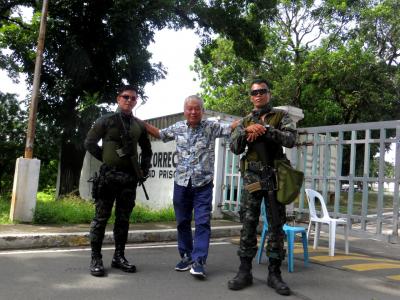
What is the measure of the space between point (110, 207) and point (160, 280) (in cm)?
91

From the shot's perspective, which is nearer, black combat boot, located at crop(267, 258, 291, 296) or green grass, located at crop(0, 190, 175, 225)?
black combat boot, located at crop(267, 258, 291, 296)

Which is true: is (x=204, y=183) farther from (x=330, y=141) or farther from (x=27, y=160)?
(x=27, y=160)

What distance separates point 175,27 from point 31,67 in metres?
4.42

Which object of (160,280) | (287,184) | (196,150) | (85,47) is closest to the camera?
(287,184)

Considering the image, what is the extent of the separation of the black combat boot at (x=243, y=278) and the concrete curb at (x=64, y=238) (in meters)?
2.75

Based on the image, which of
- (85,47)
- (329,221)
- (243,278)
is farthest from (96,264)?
(85,47)

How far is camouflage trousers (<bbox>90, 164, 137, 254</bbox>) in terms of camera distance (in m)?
4.48

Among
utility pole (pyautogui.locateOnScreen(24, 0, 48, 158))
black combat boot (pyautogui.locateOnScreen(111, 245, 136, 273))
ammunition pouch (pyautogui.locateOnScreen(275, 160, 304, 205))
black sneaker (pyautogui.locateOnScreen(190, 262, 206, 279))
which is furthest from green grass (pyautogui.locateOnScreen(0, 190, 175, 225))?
ammunition pouch (pyautogui.locateOnScreen(275, 160, 304, 205))

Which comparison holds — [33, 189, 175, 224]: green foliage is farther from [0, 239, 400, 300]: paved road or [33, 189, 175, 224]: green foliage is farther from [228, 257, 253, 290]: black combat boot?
[228, 257, 253, 290]: black combat boot

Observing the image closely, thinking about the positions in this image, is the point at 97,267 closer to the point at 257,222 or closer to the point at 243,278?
the point at 243,278

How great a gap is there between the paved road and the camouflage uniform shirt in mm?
1017

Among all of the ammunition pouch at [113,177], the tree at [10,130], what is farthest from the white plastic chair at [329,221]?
the tree at [10,130]

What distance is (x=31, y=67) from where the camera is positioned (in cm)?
1266

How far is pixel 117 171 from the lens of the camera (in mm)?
4508
